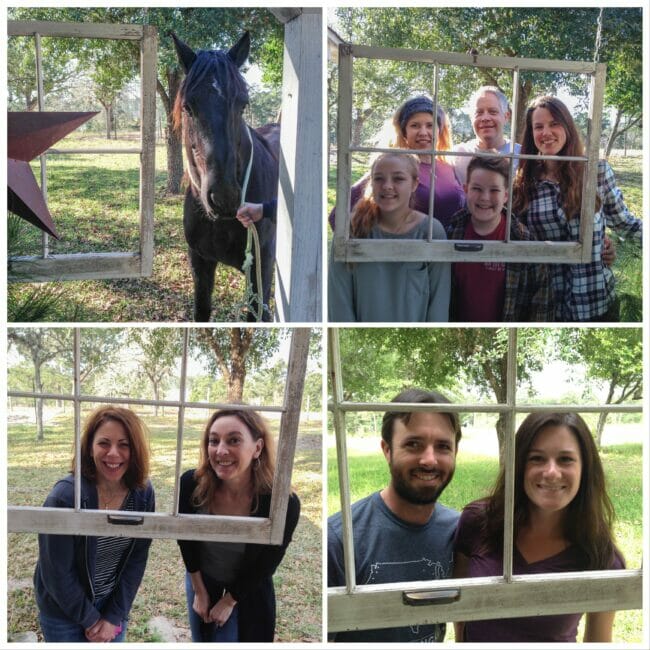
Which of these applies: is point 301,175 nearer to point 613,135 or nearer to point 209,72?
point 209,72

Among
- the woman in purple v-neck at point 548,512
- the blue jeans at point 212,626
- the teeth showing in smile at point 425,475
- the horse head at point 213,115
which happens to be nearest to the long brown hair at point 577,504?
the woman in purple v-neck at point 548,512

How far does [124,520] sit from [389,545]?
57 cm

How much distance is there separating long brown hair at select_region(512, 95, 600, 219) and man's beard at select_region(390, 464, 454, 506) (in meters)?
0.71

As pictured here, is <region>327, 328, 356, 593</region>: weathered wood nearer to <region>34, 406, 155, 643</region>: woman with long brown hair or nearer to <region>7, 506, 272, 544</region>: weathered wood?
<region>7, 506, 272, 544</region>: weathered wood

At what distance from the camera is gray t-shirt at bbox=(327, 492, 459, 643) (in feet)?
5.23

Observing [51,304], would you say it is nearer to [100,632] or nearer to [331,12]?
[100,632]

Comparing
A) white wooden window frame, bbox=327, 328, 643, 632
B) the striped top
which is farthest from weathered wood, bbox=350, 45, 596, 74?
the striped top

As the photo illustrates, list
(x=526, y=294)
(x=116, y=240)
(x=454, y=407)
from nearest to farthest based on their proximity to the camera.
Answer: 1. (x=454, y=407)
2. (x=526, y=294)
3. (x=116, y=240)

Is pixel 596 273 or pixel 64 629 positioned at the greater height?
pixel 596 273

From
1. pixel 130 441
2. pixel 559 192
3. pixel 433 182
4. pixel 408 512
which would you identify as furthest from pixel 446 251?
pixel 130 441

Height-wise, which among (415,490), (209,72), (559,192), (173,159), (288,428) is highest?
(209,72)

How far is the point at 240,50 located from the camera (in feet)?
5.69

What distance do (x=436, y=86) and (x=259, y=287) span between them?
25.3 inches

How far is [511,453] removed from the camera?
1.56 metres
